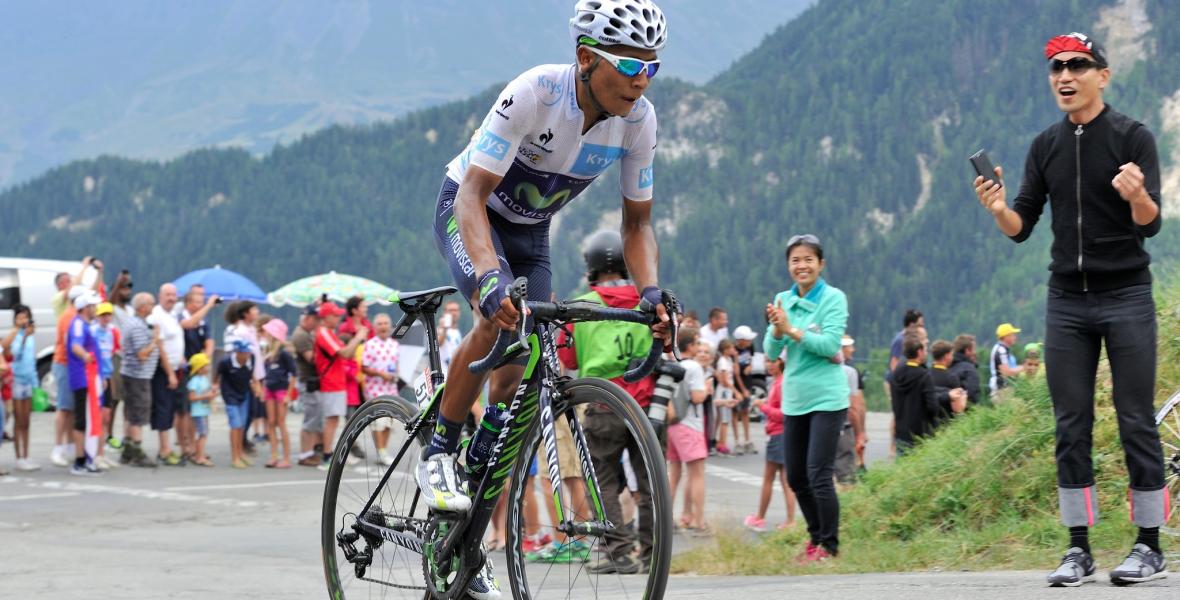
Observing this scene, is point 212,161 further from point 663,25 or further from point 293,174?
point 663,25

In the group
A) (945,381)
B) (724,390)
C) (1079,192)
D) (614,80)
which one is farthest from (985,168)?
(724,390)

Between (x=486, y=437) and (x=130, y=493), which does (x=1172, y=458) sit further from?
(x=130, y=493)

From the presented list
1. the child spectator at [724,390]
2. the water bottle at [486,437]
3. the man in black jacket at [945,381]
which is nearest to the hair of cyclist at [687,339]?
the man in black jacket at [945,381]

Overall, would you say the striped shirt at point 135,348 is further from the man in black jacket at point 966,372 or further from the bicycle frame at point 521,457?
the bicycle frame at point 521,457

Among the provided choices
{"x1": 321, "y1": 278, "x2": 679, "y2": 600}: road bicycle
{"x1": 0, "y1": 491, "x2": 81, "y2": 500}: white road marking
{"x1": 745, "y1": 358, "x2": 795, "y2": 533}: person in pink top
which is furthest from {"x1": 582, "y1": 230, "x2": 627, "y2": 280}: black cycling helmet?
{"x1": 0, "y1": 491, "x2": 81, "y2": 500}: white road marking

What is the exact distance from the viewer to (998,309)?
79.6 meters

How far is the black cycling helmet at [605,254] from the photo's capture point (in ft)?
29.4

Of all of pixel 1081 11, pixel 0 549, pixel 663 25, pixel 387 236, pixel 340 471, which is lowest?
pixel 0 549

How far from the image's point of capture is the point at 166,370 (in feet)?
53.8

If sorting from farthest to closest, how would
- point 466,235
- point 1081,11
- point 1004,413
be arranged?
1. point 1081,11
2. point 1004,413
3. point 466,235

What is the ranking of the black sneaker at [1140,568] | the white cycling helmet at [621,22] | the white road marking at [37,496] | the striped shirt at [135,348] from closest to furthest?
the white cycling helmet at [621,22], the black sneaker at [1140,568], the white road marking at [37,496], the striped shirt at [135,348]

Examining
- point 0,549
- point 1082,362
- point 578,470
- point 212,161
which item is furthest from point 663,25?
point 212,161

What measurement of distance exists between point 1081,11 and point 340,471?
10480cm

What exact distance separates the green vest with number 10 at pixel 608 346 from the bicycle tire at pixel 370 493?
103 inches
